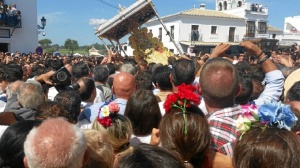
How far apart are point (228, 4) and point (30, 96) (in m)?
43.5

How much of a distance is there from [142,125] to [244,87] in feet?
4.23

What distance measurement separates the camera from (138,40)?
11359 millimetres

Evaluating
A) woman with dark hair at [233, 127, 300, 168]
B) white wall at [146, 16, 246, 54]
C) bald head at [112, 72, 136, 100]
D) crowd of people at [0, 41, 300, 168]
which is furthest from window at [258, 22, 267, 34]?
woman with dark hair at [233, 127, 300, 168]

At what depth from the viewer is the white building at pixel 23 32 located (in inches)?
723

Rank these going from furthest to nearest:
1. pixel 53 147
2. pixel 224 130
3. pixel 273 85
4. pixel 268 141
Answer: pixel 273 85 < pixel 224 130 < pixel 268 141 < pixel 53 147

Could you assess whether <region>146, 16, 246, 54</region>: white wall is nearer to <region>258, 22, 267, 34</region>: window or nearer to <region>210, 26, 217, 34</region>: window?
<region>210, 26, 217, 34</region>: window

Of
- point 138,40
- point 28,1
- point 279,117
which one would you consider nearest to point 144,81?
point 279,117

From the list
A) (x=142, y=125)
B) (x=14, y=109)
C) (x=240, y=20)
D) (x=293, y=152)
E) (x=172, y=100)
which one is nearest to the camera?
(x=293, y=152)

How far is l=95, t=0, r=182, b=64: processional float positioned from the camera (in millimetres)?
10641

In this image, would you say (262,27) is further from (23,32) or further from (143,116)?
(143,116)

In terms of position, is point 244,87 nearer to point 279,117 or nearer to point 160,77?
point 160,77

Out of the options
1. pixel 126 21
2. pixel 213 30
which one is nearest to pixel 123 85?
pixel 126 21

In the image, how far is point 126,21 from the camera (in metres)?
11.0

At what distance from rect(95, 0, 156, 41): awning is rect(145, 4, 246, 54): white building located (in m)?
21.9
